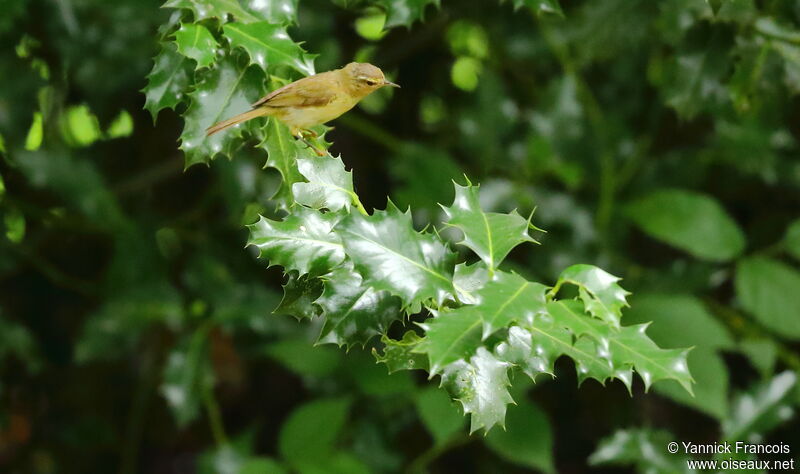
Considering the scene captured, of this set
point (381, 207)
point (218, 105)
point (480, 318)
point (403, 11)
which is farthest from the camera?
point (381, 207)

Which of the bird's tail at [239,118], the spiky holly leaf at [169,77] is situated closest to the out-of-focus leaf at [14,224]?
the spiky holly leaf at [169,77]

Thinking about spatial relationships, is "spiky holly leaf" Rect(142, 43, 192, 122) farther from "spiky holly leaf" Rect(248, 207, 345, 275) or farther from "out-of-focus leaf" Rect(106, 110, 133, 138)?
"out-of-focus leaf" Rect(106, 110, 133, 138)

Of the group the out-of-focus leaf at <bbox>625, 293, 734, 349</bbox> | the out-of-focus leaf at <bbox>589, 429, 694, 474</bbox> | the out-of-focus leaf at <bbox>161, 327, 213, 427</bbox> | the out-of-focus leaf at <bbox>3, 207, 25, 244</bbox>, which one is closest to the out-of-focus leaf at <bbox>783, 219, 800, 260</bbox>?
the out-of-focus leaf at <bbox>625, 293, 734, 349</bbox>

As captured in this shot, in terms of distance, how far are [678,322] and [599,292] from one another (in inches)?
55.7

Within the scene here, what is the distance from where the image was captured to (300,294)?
1.12 m

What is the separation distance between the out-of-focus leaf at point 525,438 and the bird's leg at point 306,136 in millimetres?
1168

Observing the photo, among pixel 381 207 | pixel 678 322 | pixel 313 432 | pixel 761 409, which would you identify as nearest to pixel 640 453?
pixel 761 409

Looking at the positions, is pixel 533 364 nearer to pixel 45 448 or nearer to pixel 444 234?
pixel 444 234

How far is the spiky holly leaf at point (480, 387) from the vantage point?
958 millimetres

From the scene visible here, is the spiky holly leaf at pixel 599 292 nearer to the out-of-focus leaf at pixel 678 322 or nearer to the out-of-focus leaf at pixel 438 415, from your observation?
the out-of-focus leaf at pixel 438 415

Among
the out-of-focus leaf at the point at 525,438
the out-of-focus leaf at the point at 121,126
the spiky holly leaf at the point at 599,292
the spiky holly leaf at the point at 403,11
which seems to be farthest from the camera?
the out-of-focus leaf at the point at 121,126

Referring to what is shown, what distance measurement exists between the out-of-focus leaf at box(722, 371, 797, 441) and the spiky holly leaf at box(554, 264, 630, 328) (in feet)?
4.13

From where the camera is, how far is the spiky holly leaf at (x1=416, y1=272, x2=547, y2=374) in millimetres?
840

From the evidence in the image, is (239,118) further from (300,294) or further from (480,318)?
(480,318)
